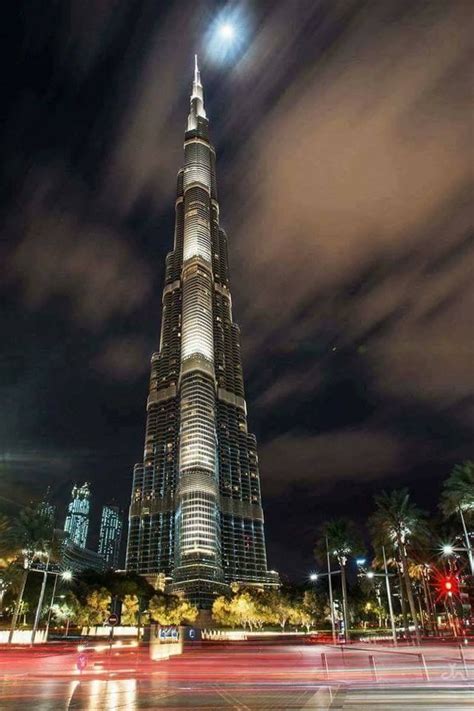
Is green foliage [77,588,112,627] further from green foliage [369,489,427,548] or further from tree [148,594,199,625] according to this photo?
green foliage [369,489,427,548]

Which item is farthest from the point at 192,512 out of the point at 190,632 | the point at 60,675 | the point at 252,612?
the point at 60,675

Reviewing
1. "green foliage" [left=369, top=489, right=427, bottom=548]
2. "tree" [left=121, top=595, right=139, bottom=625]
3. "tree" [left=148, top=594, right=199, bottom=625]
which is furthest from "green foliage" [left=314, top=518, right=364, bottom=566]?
"tree" [left=148, top=594, right=199, bottom=625]

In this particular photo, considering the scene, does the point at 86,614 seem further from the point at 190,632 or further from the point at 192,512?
the point at 192,512

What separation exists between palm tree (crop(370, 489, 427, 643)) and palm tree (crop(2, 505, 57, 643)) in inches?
1558

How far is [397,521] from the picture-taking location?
57.8 meters

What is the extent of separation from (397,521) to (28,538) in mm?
43680

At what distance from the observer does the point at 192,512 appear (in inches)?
7712

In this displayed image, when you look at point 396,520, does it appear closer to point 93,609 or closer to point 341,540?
point 341,540

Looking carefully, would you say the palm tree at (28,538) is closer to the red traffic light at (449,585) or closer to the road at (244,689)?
the road at (244,689)

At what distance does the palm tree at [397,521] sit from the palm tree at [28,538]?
39572 millimetres

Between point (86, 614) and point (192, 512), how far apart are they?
10978 centimetres

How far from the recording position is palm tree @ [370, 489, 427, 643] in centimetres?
5762

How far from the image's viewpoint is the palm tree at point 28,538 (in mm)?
59406

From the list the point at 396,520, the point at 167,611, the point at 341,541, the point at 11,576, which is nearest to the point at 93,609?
the point at 167,611
